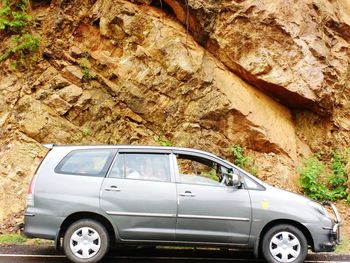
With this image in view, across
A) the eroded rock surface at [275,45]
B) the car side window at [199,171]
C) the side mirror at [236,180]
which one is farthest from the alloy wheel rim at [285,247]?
the eroded rock surface at [275,45]

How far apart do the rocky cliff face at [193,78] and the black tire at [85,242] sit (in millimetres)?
5181

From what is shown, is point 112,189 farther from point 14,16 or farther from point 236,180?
point 14,16

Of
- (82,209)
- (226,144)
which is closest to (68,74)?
(226,144)

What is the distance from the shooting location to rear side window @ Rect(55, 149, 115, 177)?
7.61 metres

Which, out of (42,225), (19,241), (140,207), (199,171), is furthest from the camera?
(19,241)

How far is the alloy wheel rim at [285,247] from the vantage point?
24.5ft

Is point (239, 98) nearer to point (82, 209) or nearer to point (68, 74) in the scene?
point (68, 74)

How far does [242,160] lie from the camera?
12.6 m

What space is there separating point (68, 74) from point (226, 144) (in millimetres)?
4633

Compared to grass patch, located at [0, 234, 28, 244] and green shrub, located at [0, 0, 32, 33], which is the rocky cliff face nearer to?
green shrub, located at [0, 0, 32, 33]

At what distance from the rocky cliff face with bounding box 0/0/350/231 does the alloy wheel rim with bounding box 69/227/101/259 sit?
17.1 feet

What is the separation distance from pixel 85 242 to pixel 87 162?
125cm

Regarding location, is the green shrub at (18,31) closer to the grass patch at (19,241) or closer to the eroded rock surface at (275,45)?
the eroded rock surface at (275,45)

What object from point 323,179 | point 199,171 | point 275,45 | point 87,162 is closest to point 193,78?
point 275,45
